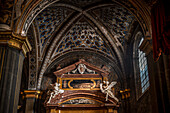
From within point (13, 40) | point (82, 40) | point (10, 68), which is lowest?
point (10, 68)

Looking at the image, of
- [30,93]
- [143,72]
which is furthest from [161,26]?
[30,93]

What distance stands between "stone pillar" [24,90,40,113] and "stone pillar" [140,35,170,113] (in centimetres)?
788

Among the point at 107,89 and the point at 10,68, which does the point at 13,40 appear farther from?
the point at 107,89

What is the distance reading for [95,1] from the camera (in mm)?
14867

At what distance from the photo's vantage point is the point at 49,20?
15617 millimetres

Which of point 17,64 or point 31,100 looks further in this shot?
point 31,100

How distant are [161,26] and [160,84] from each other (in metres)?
2.30

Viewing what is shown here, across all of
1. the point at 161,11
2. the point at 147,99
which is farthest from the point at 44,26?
the point at 161,11

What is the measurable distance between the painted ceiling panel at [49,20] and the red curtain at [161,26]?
23.5 ft

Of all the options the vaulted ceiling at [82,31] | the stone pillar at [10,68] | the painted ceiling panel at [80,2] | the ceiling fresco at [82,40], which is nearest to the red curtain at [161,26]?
the stone pillar at [10,68]

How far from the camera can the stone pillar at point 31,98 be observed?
15.3 m

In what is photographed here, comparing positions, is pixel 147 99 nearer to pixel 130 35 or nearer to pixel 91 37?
pixel 130 35

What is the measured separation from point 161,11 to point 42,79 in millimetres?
9886

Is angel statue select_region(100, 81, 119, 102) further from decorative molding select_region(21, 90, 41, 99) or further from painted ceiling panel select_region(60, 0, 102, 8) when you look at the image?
painted ceiling panel select_region(60, 0, 102, 8)
